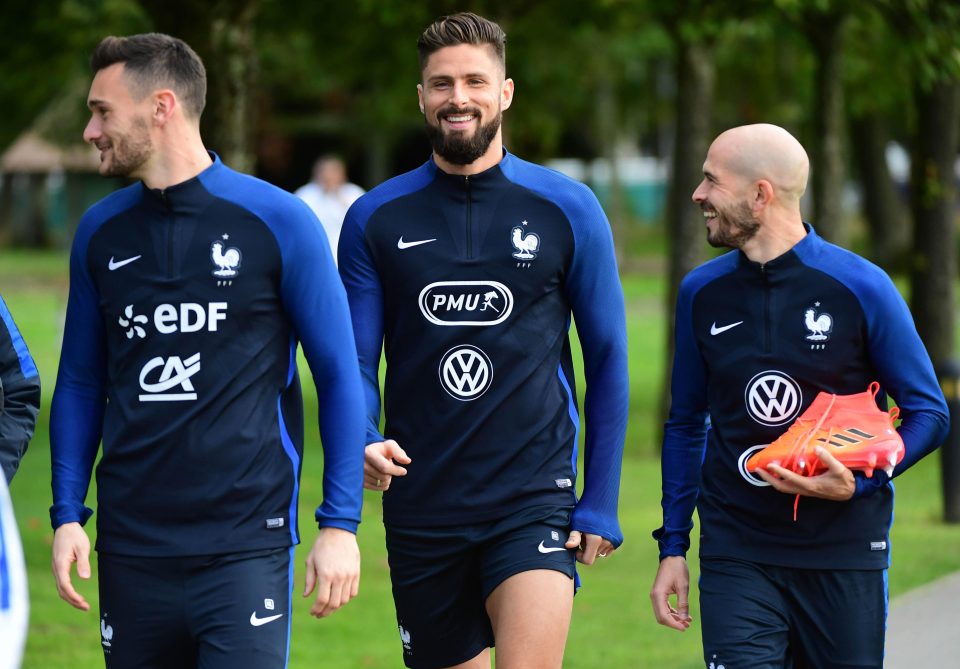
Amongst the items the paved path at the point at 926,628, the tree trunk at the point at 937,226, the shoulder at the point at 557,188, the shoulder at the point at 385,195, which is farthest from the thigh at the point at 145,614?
the tree trunk at the point at 937,226

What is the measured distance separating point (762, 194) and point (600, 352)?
693 millimetres

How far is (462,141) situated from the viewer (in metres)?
5.16

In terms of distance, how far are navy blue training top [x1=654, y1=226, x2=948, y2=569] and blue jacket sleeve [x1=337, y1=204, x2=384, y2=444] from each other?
3.37 feet

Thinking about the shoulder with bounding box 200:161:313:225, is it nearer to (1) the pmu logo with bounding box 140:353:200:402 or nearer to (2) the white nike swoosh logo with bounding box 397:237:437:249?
(1) the pmu logo with bounding box 140:353:200:402

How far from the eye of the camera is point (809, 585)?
4969mm

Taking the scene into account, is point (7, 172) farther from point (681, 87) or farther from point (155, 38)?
point (155, 38)

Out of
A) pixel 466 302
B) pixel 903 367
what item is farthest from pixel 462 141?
pixel 903 367

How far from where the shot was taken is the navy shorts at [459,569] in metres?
5.11

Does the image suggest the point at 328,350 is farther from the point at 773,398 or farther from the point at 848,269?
the point at 848,269

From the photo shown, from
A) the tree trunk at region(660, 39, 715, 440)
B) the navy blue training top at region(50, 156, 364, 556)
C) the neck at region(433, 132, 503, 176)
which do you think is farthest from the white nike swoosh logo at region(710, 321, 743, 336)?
the tree trunk at region(660, 39, 715, 440)

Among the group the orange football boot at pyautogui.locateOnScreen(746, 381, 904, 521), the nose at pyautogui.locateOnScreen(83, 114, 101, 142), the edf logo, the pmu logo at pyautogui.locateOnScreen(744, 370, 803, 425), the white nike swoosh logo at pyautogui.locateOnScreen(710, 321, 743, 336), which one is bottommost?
the orange football boot at pyautogui.locateOnScreen(746, 381, 904, 521)

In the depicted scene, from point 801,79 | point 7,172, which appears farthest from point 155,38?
point 7,172

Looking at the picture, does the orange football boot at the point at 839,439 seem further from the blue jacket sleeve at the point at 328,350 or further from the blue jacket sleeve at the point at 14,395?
the blue jacket sleeve at the point at 14,395

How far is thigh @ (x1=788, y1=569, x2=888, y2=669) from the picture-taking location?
4941 mm
